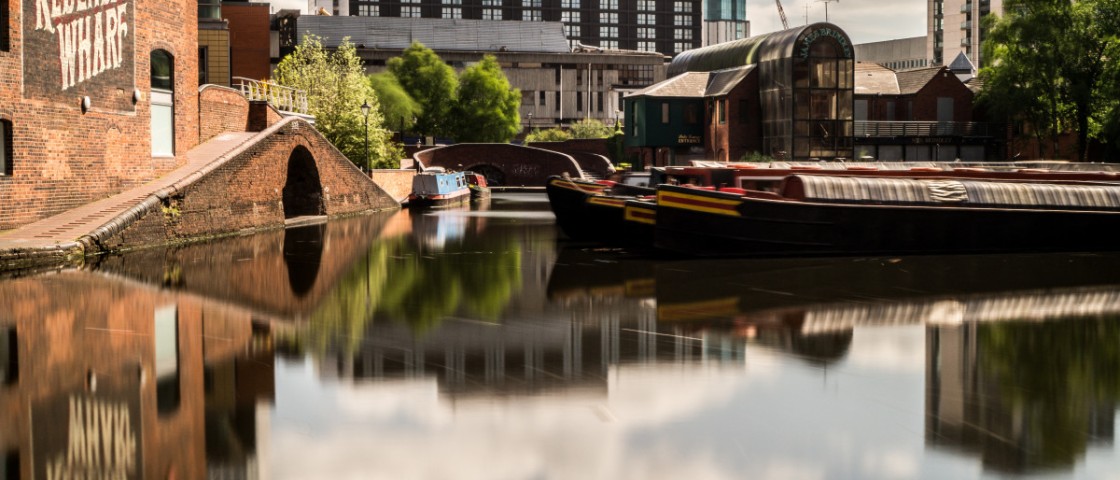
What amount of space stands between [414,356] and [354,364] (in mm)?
584

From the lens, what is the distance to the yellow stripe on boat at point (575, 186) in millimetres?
27009

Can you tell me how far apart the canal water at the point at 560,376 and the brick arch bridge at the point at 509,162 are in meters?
59.9

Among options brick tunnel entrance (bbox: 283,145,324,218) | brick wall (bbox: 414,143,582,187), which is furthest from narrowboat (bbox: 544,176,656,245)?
brick wall (bbox: 414,143,582,187)

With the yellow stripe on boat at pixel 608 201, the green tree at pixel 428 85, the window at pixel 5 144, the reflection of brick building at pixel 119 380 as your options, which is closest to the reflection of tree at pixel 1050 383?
the reflection of brick building at pixel 119 380

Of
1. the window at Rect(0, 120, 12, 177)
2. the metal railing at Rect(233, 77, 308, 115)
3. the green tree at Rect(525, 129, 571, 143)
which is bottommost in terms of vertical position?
the window at Rect(0, 120, 12, 177)

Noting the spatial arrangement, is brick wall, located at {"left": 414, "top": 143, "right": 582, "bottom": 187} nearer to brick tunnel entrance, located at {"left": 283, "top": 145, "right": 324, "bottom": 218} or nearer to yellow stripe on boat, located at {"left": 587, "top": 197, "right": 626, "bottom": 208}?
brick tunnel entrance, located at {"left": 283, "top": 145, "right": 324, "bottom": 218}

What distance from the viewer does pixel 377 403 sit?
8.32m

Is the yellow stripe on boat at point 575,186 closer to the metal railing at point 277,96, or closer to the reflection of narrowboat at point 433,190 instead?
the metal railing at point 277,96

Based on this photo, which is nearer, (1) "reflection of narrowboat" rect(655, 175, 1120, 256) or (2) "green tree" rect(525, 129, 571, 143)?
(1) "reflection of narrowboat" rect(655, 175, 1120, 256)

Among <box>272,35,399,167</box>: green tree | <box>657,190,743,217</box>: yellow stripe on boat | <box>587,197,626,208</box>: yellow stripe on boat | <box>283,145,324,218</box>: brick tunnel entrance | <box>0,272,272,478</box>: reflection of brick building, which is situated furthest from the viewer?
<box>272,35,399,167</box>: green tree

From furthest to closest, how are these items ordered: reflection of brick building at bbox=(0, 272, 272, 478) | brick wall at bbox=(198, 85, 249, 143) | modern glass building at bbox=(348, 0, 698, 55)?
modern glass building at bbox=(348, 0, 698, 55)
brick wall at bbox=(198, 85, 249, 143)
reflection of brick building at bbox=(0, 272, 272, 478)

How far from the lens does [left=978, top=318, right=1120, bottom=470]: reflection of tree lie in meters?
7.18

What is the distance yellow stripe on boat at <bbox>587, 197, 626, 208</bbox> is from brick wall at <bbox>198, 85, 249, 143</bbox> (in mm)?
11962

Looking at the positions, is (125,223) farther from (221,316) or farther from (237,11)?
(237,11)
